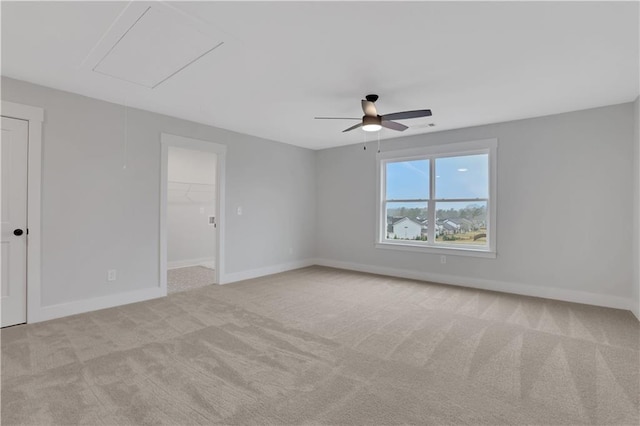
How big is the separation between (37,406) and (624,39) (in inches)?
188

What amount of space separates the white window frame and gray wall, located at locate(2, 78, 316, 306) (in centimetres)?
260

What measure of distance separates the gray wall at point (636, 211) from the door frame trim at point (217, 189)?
5.42 m

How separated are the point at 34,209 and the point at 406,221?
5.23m

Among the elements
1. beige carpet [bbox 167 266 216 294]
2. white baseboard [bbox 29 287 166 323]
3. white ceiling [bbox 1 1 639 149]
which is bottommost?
beige carpet [bbox 167 266 216 294]

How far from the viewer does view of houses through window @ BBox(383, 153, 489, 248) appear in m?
4.93

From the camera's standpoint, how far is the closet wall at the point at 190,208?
6.39m

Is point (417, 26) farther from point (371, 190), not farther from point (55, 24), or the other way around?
point (371, 190)

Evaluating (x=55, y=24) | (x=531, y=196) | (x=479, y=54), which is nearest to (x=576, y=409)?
(x=479, y=54)

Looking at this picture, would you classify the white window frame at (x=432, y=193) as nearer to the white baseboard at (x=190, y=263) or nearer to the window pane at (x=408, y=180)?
the window pane at (x=408, y=180)

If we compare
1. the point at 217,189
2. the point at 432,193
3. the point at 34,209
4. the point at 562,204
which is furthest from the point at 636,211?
the point at 34,209

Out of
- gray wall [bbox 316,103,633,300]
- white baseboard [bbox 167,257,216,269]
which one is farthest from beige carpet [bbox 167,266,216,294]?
gray wall [bbox 316,103,633,300]

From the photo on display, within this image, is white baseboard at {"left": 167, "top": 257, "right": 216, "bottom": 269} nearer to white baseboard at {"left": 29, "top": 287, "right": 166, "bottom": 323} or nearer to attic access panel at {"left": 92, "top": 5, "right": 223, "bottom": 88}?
white baseboard at {"left": 29, "top": 287, "right": 166, "bottom": 323}

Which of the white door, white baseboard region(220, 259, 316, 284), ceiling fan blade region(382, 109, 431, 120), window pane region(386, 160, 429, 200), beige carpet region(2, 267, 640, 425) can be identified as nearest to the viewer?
beige carpet region(2, 267, 640, 425)

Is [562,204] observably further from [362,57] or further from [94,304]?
[94,304]
